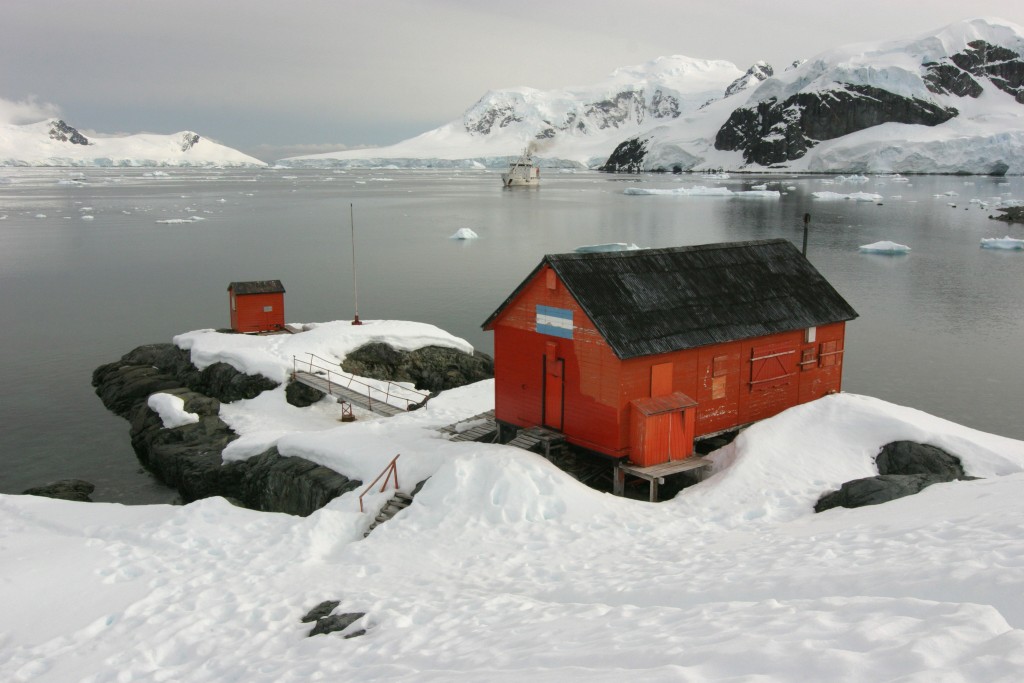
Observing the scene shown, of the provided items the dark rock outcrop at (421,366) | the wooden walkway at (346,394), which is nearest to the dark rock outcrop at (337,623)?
the wooden walkway at (346,394)

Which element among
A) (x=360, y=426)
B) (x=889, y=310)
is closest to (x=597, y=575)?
(x=360, y=426)

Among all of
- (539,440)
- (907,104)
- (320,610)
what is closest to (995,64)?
(907,104)

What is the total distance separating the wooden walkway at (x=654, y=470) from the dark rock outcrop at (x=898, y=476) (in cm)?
256

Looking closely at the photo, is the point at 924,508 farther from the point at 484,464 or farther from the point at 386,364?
the point at 386,364

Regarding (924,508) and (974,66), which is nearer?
(924,508)

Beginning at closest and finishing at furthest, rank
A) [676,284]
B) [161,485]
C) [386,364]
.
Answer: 1. [676,284]
2. [161,485]
3. [386,364]

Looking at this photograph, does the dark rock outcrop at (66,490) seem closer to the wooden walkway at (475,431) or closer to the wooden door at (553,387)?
the wooden walkway at (475,431)

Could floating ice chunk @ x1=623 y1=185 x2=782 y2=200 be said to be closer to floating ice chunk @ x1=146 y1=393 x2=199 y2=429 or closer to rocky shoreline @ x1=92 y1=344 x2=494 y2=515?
rocky shoreline @ x1=92 y1=344 x2=494 y2=515

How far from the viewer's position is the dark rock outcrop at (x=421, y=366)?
27.3m

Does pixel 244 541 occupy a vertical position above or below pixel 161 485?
above

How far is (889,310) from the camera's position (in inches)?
1503

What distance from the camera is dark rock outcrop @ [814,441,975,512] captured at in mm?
13477

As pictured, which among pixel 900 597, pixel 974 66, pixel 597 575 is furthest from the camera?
pixel 974 66

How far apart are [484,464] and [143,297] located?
115 feet
